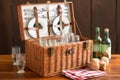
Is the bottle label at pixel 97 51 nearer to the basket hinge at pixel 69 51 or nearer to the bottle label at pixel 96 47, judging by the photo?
the bottle label at pixel 96 47

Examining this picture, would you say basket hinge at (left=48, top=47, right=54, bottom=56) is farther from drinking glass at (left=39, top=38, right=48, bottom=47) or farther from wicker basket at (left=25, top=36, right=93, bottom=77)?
drinking glass at (left=39, top=38, right=48, bottom=47)

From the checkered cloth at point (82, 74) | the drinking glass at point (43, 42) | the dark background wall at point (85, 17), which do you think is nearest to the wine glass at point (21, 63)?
the drinking glass at point (43, 42)

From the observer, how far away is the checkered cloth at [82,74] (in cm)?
170

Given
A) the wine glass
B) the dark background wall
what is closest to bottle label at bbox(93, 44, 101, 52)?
the wine glass

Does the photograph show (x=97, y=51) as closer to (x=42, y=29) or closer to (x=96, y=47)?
(x=96, y=47)

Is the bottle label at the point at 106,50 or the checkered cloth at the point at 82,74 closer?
the checkered cloth at the point at 82,74

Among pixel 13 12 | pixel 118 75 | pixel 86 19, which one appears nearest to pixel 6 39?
pixel 13 12

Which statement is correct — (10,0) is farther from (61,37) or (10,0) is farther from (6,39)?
(61,37)

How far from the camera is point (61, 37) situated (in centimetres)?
202

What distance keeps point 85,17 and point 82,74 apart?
1.29 meters

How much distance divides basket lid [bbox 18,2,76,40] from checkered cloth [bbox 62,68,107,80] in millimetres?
396

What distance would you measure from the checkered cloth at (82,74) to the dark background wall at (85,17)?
3.92 feet

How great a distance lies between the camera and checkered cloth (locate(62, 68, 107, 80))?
1697mm

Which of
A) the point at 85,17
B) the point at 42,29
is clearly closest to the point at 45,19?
the point at 42,29
